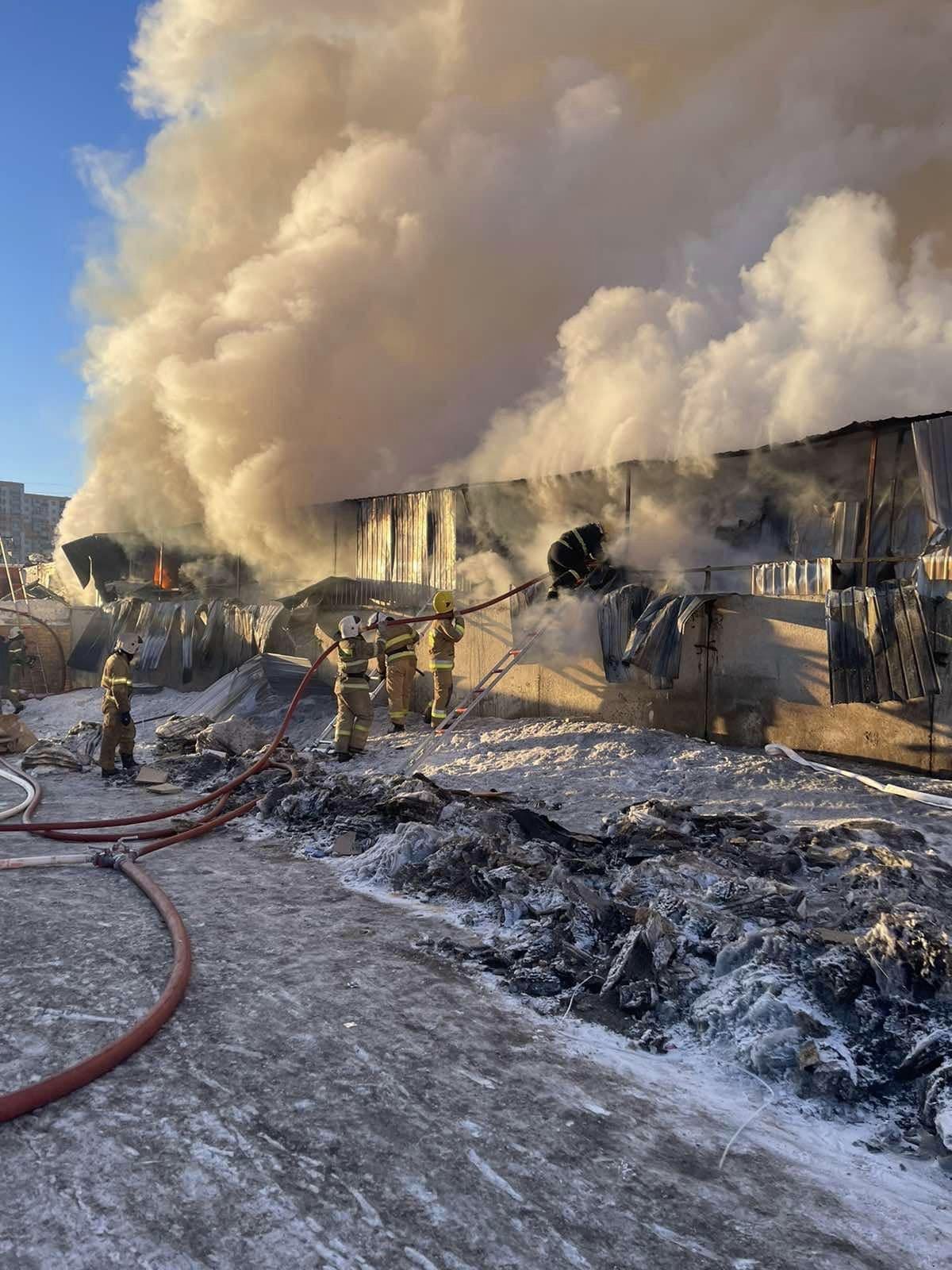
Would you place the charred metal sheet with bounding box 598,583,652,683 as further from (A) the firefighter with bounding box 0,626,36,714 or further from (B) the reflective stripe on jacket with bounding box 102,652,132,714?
(A) the firefighter with bounding box 0,626,36,714

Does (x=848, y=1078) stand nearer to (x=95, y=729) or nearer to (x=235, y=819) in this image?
(x=235, y=819)

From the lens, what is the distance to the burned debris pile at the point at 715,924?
2.96 m

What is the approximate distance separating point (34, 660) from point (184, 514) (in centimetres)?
502

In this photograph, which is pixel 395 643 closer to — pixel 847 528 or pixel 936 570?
pixel 847 528

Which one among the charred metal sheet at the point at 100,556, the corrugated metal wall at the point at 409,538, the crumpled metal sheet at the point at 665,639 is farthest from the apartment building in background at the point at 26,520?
the crumpled metal sheet at the point at 665,639

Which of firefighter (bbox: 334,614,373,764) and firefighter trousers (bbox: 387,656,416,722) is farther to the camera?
firefighter trousers (bbox: 387,656,416,722)

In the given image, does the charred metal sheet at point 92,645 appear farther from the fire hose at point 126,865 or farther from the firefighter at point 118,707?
the firefighter at point 118,707

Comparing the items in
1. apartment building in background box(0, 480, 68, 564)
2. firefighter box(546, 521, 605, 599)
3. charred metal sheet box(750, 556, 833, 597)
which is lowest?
charred metal sheet box(750, 556, 833, 597)

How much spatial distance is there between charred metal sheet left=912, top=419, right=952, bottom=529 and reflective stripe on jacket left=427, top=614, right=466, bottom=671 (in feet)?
17.8

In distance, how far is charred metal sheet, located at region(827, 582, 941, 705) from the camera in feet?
22.7

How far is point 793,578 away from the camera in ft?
26.3

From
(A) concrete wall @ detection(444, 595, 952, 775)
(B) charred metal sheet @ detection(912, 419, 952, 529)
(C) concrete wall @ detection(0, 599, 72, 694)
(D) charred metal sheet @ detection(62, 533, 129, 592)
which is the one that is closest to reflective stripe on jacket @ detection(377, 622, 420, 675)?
(A) concrete wall @ detection(444, 595, 952, 775)

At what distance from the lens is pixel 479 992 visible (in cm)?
342

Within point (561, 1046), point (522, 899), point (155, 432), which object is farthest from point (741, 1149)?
point (155, 432)
